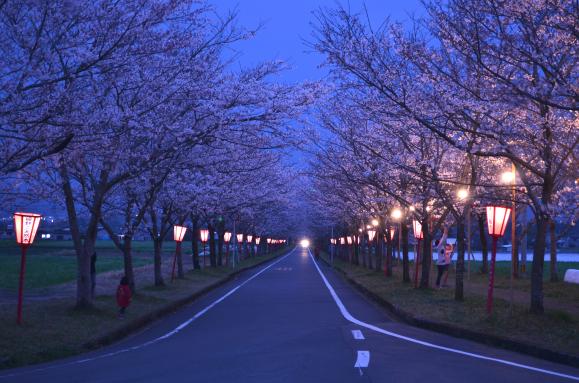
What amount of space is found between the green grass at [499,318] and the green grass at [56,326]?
24.3 ft

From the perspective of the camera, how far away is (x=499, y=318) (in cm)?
1492

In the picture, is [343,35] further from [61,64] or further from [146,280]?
[146,280]

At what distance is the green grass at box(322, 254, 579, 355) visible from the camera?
40.2ft

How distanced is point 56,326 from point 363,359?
7148 mm

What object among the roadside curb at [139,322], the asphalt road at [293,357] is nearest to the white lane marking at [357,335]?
the asphalt road at [293,357]

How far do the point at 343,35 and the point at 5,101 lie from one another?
6.62 m

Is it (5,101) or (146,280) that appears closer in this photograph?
(5,101)

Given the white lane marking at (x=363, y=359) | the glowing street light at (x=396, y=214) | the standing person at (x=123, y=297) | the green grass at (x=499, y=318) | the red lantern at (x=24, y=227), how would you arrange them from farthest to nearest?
the glowing street light at (x=396, y=214), the standing person at (x=123, y=297), the red lantern at (x=24, y=227), the green grass at (x=499, y=318), the white lane marking at (x=363, y=359)

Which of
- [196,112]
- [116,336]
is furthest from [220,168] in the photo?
[116,336]

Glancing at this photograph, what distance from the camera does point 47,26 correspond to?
1014 cm

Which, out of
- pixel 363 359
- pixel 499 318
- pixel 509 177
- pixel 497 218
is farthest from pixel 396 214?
pixel 363 359

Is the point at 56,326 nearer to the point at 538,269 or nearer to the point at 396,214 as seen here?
the point at 538,269

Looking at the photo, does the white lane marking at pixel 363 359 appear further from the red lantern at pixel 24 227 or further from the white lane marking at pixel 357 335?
the red lantern at pixel 24 227

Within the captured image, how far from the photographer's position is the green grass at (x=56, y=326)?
37.8 feet
